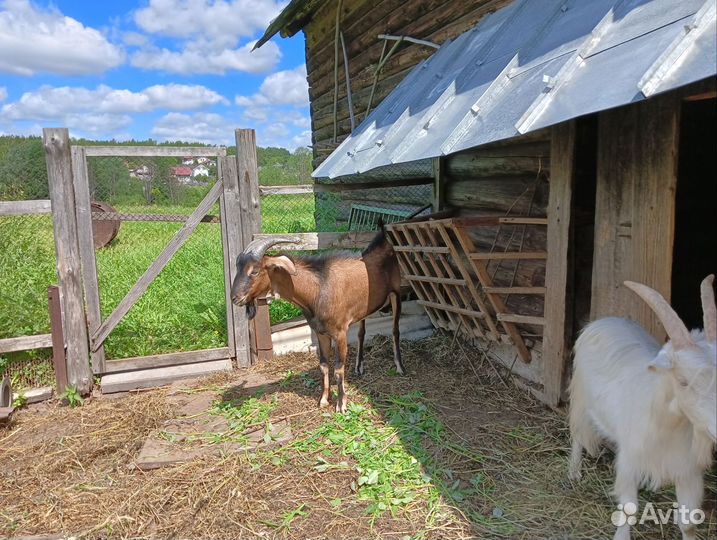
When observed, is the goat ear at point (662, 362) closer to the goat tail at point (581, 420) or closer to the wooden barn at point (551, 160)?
the wooden barn at point (551, 160)

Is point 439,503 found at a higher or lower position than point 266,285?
lower

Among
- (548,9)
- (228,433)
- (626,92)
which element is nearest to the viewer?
(626,92)

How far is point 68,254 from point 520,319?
189 inches

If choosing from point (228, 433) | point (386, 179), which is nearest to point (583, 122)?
point (228, 433)

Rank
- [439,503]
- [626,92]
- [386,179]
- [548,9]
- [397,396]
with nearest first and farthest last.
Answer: [626,92] < [439,503] < [548,9] < [397,396] < [386,179]

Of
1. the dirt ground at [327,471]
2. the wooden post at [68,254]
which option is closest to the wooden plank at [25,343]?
the wooden post at [68,254]

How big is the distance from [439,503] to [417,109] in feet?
11.2

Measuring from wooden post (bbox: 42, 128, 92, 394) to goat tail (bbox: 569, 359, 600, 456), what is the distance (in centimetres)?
511

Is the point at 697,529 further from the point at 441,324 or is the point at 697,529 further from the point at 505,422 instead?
the point at 441,324

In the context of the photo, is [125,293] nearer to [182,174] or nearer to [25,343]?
[25,343]

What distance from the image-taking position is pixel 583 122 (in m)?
3.96

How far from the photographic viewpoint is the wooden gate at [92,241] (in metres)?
5.64

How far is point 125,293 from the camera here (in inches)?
319

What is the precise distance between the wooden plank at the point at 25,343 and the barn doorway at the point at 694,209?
261 inches
